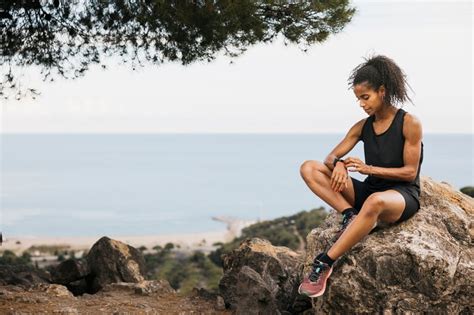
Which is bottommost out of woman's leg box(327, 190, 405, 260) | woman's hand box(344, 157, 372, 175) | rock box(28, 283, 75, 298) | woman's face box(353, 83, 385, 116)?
rock box(28, 283, 75, 298)

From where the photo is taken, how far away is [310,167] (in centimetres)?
592

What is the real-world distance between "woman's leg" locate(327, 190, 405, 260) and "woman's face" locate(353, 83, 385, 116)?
0.67 metres

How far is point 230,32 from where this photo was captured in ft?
27.6

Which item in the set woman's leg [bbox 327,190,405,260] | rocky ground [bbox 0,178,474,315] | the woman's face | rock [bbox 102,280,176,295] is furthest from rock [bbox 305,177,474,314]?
rock [bbox 102,280,176,295]

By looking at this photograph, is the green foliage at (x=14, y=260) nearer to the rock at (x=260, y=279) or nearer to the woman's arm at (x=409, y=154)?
the rock at (x=260, y=279)

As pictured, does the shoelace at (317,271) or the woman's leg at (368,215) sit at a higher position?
the woman's leg at (368,215)

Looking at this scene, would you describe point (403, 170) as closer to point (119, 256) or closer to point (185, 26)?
point (185, 26)

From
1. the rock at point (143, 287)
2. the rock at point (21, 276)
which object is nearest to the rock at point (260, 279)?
the rock at point (143, 287)

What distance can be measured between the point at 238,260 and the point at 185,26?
8.66 feet

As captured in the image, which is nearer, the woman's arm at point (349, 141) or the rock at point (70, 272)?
the woman's arm at point (349, 141)

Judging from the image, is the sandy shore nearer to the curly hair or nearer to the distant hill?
the distant hill

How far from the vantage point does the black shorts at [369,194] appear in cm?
579

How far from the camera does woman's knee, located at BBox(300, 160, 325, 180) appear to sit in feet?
19.4

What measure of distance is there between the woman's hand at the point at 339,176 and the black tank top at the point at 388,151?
0.29 m
